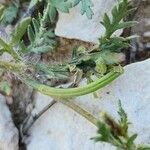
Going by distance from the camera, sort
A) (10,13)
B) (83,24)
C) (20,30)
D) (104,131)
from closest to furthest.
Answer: (104,131), (20,30), (83,24), (10,13)

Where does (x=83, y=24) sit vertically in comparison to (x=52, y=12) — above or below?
below

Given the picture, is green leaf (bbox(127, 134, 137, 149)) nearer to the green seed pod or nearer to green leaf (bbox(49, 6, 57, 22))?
the green seed pod

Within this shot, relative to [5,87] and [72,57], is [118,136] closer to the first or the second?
[72,57]

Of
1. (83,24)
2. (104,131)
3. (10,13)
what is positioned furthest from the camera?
(10,13)

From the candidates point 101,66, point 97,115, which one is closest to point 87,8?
point 101,66

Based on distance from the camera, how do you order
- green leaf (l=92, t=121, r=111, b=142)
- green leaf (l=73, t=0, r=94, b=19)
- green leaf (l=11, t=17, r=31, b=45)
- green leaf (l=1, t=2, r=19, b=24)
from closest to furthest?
green leaf (l=92, t=121, r=111, b=142)
green leaf (l=11, t=17, r=31, b=45)
green leaf (l=73, t=0, r=94, b=19)
green leaf (l=1, t=2, r=19, b=24)

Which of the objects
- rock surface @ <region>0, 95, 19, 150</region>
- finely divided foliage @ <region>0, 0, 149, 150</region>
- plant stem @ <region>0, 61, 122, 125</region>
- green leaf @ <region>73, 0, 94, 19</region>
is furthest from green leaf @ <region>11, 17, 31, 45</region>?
rock surface @ <region>0, 95, 19, 150</region>
